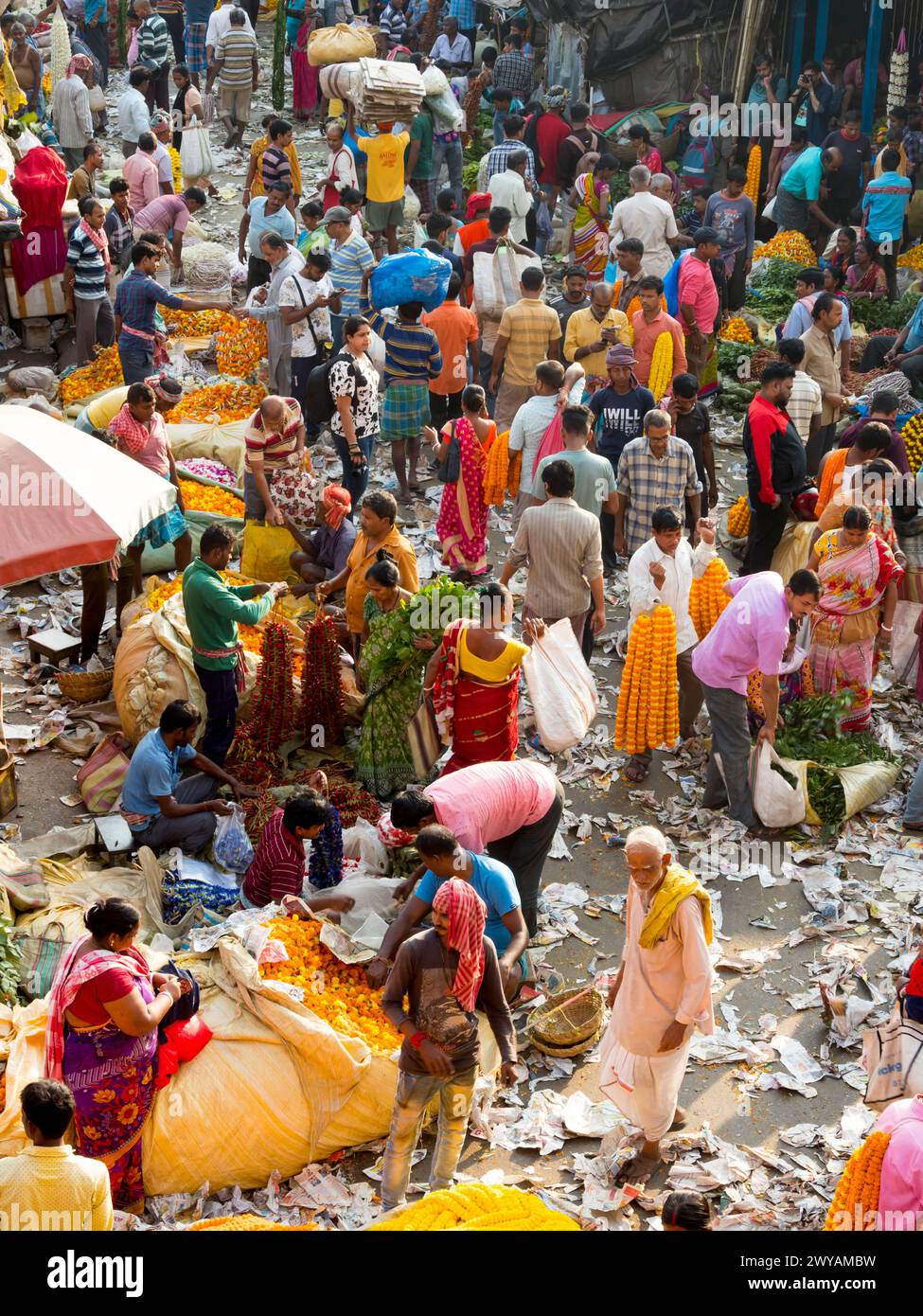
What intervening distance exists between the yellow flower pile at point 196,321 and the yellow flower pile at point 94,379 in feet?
3.98

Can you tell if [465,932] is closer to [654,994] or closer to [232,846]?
[654,994]

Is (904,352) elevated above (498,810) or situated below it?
above

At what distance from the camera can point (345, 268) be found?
12.5m

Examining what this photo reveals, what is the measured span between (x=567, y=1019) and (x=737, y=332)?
913 centimetres

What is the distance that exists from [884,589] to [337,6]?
14520mm

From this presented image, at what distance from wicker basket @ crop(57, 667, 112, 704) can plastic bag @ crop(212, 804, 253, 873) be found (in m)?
1.93

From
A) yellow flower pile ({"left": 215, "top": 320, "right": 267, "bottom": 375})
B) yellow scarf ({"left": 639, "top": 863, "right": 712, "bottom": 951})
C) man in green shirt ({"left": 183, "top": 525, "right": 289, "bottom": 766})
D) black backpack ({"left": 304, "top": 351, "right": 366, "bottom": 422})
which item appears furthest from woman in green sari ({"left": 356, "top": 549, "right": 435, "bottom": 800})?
yellow flower pile ({"left": 215, "top": 320, "right": 267, "bottom": 375})

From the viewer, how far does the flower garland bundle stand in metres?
8.62

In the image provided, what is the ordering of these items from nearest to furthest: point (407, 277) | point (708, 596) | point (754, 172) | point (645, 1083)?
point (645, 1083), point (708, 596), point (407, 277), point (754, 172)

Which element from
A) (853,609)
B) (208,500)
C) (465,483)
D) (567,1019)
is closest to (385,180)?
(208,500)

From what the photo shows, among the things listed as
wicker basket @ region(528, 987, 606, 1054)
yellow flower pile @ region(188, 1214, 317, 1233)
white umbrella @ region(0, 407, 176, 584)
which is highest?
white umbrella @ region(0, 407, 176, 584)

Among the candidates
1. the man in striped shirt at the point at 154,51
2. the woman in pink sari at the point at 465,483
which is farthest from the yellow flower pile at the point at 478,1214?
the man in striped shirt at the point at 154,51

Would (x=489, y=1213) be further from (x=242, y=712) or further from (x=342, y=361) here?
(x=342, y=361)

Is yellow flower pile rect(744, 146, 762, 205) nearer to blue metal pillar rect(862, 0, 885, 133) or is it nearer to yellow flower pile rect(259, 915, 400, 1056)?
blue metal pillar rect(862, 0, 885, 133)
